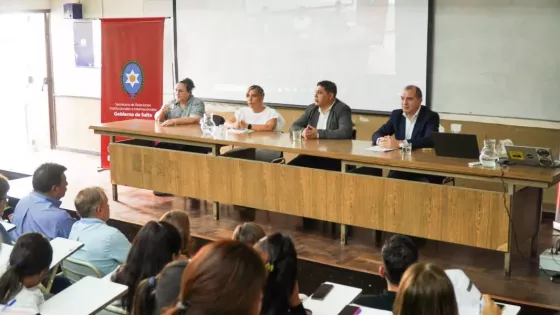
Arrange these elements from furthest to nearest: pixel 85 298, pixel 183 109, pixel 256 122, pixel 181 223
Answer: pixel 183 109 < pixel 256 122 < pixel 181 223 < pixel 85 298

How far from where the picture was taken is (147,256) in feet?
8.77

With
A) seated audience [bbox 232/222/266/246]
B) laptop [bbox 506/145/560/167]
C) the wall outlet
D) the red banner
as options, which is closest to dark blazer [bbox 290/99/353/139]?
laptop [bbox 506/145/560/167]

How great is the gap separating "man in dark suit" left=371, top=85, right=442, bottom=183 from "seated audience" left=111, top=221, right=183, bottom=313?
2.68 meters

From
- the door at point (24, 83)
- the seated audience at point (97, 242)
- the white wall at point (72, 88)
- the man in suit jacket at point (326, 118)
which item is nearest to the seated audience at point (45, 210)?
the seated audience at point (97, 242)

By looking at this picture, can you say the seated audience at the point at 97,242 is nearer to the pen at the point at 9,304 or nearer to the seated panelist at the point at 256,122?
the pen at the point at 9,304

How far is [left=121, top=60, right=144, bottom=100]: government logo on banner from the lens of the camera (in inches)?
304

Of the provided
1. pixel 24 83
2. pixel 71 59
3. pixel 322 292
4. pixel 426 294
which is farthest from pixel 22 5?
pixel 426 294

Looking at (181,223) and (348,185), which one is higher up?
(181,223)

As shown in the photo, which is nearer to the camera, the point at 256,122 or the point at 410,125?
the point at 410,125

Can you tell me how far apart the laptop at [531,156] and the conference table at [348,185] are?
0.28 feet

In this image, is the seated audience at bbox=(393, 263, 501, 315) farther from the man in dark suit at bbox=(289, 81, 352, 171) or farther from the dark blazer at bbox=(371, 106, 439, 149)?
the man in dark suit at bbox=(289, 81, 352, 171)

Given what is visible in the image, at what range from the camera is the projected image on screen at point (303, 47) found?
6.43m

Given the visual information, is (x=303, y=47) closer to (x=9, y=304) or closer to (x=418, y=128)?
(x=418, y=128)

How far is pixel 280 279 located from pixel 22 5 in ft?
25.2
